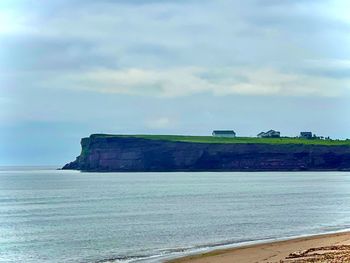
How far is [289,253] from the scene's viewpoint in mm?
43875

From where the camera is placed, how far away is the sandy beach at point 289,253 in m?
37.6

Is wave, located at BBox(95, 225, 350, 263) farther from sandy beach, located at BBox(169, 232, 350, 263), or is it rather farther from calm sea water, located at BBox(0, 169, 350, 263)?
sandy beach, located at BBox(169, 232, 350, 263)

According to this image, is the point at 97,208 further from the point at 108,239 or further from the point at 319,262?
the point at 319,262

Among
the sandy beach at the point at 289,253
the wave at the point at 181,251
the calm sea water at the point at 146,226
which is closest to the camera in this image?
the sandy beach at the point at 289,253

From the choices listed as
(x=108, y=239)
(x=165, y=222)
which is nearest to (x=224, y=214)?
(x=165, y=222)

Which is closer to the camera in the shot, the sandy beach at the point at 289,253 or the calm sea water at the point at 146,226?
the sandy beach at the point at 289,253

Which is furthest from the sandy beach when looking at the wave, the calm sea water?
the calm sea water

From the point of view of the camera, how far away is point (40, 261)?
154 feet

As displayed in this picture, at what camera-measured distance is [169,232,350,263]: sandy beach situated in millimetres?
37562

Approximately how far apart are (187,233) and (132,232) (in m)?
5.62

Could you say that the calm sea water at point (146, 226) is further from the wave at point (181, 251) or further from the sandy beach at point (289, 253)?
the sandy beach at point (289, 253)

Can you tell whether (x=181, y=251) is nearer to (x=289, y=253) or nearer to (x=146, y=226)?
(x=289, y=253)

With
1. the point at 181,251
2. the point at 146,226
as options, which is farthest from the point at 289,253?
the point at 146,226

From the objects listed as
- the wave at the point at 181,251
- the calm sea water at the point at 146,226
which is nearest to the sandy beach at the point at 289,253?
the wave at the point at 181,251
